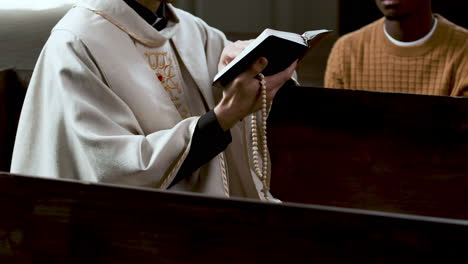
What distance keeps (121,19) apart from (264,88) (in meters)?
0.43

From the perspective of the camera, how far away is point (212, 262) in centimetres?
125

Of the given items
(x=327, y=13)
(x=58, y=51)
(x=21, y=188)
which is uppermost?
(x=58, y=51)

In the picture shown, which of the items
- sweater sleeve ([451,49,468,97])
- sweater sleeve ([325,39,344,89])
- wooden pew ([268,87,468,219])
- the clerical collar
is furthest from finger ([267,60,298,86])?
sweater sleeve ([325,39,344,89])

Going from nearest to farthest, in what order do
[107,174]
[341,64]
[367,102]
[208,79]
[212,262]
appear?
[212,262]
[107,174]
[208,79]
[367,102]
[341,64]

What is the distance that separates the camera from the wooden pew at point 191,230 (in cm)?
115

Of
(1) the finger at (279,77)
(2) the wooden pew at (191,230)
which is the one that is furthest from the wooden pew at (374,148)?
(2) the wooden pew at (191,230)

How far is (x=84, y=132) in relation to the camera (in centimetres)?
154

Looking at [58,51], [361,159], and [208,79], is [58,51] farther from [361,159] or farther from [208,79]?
[361,159]

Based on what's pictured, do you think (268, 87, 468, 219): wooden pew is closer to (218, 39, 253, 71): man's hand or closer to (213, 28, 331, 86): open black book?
(218, 39, 253, 71): man's hand

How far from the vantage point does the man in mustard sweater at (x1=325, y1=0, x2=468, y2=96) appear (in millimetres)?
2766

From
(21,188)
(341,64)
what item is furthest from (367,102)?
(21,188)

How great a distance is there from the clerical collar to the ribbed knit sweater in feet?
4.42

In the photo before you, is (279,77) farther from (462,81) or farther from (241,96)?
(462,81)

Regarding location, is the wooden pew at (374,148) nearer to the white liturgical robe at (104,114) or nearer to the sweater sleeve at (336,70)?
the white liturgical robe at (104,114)
